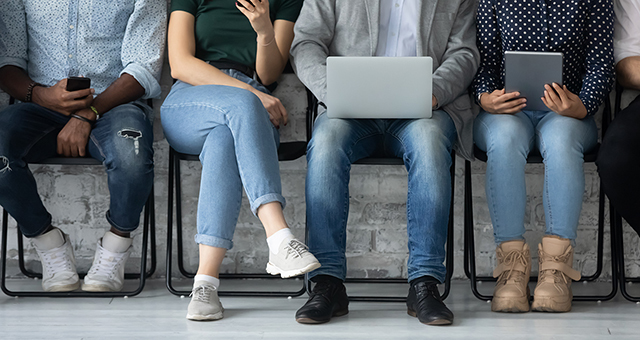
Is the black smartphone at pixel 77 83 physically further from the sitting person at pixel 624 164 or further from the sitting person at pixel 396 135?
the sitting person at pixel 624 164

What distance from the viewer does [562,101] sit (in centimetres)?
204

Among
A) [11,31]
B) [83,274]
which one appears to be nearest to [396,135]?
[83,274]

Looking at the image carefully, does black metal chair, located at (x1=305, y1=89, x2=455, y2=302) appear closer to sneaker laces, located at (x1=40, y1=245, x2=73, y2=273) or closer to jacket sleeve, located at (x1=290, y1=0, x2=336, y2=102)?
jacket sleeve, located at (x1=290, y1=0, x2=336, y2=102)

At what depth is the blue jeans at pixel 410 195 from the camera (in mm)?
1868

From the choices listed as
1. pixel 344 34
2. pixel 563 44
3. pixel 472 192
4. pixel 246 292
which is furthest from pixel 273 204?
pixel 563 44

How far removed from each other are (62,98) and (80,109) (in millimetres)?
70

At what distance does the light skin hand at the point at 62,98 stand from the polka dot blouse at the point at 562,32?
1371mm

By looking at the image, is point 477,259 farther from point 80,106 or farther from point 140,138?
point 80,106

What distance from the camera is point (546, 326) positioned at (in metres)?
1.82

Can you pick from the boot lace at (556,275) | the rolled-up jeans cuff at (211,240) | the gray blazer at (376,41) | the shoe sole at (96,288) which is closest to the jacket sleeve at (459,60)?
the gray blazer at (376,41)

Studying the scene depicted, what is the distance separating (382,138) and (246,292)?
70 cm

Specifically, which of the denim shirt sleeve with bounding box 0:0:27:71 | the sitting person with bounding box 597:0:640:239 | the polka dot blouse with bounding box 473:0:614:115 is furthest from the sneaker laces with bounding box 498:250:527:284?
the denim shirt sleeve with bounding box 0:0:27:71

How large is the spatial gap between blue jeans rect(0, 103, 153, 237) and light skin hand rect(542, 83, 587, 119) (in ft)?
4.41

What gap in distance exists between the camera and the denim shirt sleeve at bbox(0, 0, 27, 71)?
225 centimetres
